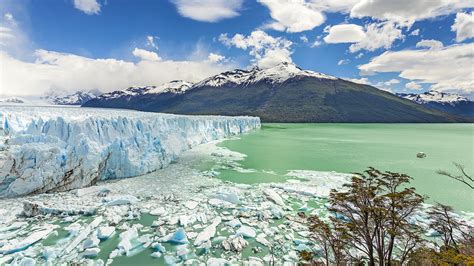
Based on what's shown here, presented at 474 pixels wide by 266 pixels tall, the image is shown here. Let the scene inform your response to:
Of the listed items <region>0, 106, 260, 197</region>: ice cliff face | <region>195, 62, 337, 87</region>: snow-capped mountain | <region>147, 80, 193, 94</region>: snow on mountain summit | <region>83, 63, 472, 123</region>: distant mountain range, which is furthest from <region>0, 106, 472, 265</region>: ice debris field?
<region>147, 80, 193, 94</region>: snow on mountain summit

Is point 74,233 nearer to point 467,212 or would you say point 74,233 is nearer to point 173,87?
point 467,212

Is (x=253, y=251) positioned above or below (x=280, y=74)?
below

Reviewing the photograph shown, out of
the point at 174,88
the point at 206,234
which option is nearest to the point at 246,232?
A: the point at 206,234

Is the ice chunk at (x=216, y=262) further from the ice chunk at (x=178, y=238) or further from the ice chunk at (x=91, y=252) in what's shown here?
the ice chunk at (x=91, y=252)

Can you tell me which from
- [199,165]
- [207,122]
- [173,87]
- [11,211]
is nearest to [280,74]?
[173,87]

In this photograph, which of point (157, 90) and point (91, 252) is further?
point (157, 90)

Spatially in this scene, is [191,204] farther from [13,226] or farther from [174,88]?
[174,88]
